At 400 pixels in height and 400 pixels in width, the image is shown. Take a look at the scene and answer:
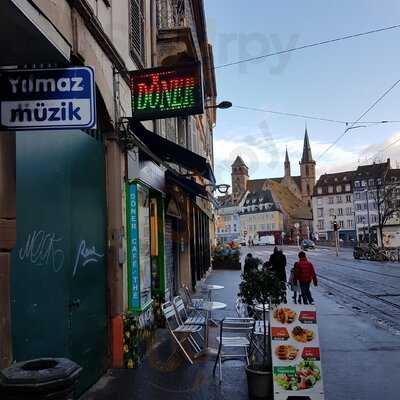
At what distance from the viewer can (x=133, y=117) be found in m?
8.53

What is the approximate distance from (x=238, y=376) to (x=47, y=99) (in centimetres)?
468

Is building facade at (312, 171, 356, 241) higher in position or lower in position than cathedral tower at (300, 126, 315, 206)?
lower

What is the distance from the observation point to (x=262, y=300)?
650 cm

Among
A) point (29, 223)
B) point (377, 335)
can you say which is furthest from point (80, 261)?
point (377, 335)

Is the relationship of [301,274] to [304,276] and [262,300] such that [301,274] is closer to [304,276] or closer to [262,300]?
[304,276]

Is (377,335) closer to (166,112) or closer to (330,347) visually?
(330,347)

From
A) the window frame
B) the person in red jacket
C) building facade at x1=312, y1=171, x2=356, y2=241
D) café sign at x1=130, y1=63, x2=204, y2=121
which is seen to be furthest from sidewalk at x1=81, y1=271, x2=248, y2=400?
building facade at x1=312, y1=171, x2=356, y2=241

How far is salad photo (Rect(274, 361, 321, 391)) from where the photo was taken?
6.00 m

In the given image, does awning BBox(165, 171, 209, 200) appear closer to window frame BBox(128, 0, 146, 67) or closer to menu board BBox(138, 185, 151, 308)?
menu board BBox(138, 185, 151, 308)

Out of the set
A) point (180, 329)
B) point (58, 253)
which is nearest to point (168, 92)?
point (58, 253)

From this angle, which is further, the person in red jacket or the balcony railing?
the person in red jacket

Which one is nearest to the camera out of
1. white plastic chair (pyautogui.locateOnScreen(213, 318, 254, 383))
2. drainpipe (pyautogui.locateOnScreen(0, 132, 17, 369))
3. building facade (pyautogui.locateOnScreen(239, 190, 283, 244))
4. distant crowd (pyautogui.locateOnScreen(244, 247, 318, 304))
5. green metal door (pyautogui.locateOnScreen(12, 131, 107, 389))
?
drainpipe (pyautogui.locateOnScreen(0, 132, 17, 369))

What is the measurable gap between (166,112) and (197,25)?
44.8 ft

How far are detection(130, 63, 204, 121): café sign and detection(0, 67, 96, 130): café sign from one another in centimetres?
367
